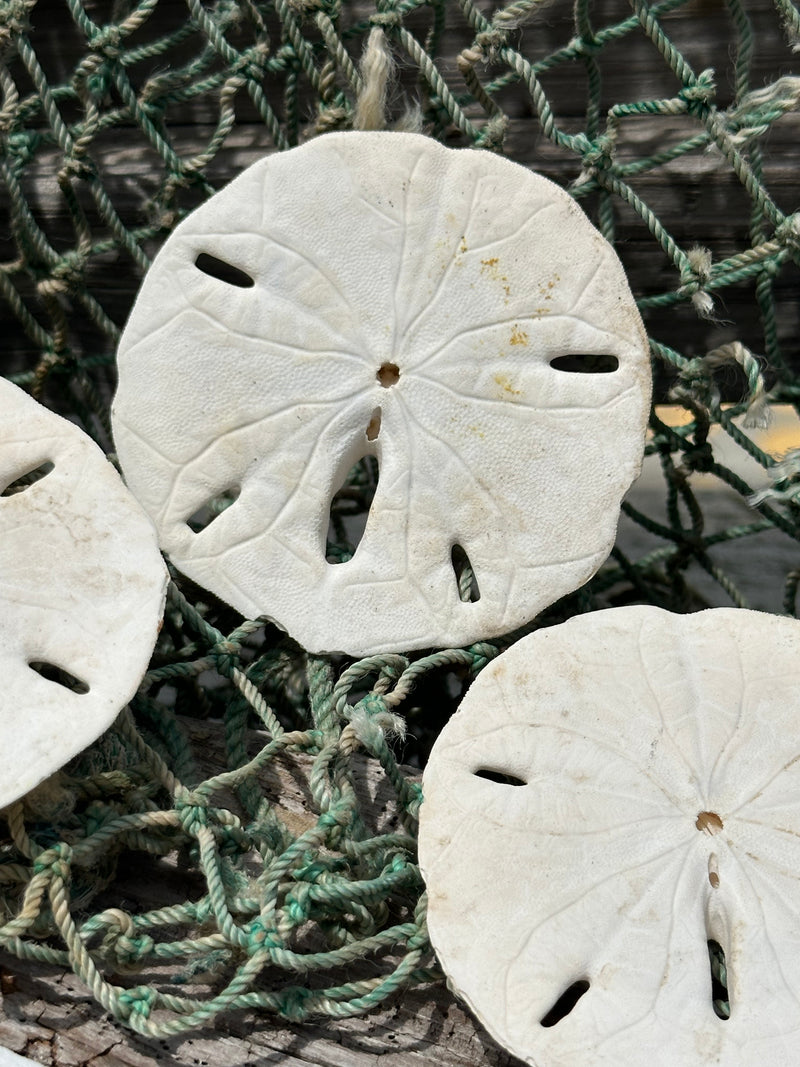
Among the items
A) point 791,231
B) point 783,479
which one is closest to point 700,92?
point 791,231

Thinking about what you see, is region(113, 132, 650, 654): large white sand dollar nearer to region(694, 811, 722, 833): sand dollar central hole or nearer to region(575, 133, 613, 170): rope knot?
region(575, 133, 613, 170): rope knot

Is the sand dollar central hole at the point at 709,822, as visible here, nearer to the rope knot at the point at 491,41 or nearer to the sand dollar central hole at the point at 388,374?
the sand dollar central hole at the point at 388,374

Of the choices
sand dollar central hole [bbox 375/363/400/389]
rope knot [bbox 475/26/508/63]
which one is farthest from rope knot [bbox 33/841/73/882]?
rope knot [bbox 475/26/508/63]

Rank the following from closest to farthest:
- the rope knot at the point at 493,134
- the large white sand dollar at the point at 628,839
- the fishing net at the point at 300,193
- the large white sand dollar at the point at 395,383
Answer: the large white sand dollar at the point at 628,839
the fishing net at the point at 300,193
the large white sand dollar at the point at 395,383
the rope knot at the point at 493,134

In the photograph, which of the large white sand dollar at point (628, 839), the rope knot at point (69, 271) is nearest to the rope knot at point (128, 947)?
the large white sand dollar at point (628, 839)

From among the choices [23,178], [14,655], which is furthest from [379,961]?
[23,178]

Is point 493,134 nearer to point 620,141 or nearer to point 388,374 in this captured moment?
point 620,141
